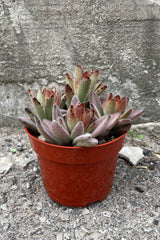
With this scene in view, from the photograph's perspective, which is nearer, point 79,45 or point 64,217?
point 64,217

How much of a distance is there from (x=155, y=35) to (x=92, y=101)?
87 cm

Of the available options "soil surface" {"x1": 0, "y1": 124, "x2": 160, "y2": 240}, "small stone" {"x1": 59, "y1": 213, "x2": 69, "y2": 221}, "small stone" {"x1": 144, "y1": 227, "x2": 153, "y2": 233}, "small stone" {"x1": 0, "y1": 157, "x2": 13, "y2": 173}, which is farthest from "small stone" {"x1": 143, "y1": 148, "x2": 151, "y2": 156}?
"small stone" {"x1": 0, "y1": 157, "x2": 13, "y2": 173}

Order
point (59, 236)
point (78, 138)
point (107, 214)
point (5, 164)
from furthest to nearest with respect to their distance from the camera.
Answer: point (5, 164), point (107, 214), point (59, 236), point (78, 138)

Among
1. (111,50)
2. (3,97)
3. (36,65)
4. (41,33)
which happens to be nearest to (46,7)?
(41,33)

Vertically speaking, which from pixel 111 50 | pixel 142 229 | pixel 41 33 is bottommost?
pixel 142 229

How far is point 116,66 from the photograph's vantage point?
174 centimetres

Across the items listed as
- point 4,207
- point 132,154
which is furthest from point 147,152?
point 4,207

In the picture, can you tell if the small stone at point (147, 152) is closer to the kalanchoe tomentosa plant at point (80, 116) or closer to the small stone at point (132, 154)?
the small stone at point (132, 154)

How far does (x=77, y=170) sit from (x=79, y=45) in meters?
0.92

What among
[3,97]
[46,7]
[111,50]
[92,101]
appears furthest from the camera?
[3,97]

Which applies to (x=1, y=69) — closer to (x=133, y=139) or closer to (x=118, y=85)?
(x=118, y=85)

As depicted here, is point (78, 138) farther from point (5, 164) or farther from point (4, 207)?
point (5, 164)

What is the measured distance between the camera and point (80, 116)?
1006mm

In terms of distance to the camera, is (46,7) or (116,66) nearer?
(46,7)
